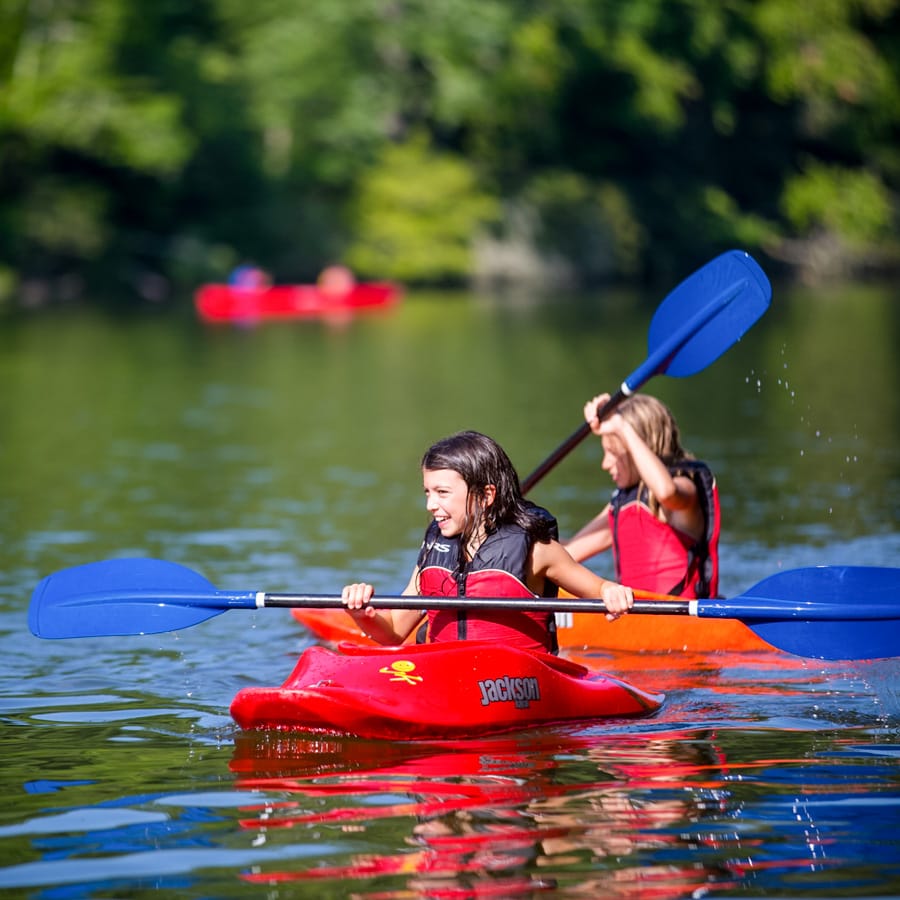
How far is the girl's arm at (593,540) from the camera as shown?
25.6 ft

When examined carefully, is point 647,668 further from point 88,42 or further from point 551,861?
point 88,42

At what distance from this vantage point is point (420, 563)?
20.1ft

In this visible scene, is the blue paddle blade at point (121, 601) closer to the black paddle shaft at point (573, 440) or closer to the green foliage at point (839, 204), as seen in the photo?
the black paddle shaft at point (573, 440)

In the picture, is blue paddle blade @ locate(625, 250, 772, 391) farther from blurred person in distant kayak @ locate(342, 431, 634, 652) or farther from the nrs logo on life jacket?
the nrs logo on life jacket

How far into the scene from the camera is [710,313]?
26.1 ft

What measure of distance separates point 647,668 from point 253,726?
2.01 meters

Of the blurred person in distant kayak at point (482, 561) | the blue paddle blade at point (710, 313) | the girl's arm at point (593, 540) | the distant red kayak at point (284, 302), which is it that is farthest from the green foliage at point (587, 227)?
the blurred person in distant kayak at point (482, 561)

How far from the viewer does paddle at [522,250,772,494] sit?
7.86m

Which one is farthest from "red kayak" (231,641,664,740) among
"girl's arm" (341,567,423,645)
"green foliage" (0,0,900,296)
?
"green foliage" (0,0,900,296)

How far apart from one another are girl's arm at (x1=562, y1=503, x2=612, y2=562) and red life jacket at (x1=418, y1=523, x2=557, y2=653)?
63.5 inches

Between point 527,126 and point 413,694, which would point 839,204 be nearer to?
point 527,126

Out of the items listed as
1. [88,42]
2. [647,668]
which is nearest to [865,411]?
[647,668]

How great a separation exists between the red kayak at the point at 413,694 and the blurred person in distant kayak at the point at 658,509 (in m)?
1.52

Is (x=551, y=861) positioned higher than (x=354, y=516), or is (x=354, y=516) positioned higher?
(x=354, y=516)
